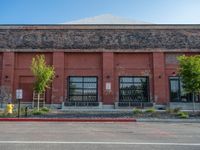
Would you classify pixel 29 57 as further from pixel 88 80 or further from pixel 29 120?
pixel 29 120

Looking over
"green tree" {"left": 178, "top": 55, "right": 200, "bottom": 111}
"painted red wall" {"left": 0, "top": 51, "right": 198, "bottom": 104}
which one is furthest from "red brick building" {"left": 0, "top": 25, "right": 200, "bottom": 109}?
"green tree" {"left": 178, "top": 55, "right": 200, "bottom": 111}

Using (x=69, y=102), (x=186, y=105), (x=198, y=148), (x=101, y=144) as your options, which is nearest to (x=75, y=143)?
(x=101, y=144)

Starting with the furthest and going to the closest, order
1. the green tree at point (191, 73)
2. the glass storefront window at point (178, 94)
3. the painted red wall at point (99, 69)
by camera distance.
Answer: the glass storefront window at point (178, 94), the painted red wall at point (99, 69), the green tree at point (191, 73)

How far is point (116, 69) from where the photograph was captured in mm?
33000

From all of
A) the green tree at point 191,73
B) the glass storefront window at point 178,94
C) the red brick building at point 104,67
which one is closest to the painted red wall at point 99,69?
the red brick building at point 104,67

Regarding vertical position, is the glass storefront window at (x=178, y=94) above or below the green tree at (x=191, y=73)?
below

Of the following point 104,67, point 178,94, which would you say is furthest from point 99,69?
point 178,94

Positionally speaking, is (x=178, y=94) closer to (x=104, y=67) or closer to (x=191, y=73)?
(x=104, y=67)

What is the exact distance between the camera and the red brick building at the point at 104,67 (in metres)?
32.3

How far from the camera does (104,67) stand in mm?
32625

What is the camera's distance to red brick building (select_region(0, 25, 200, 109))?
106 ft

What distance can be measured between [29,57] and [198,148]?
2705 centimetres

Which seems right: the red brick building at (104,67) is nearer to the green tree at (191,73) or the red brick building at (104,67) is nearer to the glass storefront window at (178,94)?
the glass storefront window at (178,94)

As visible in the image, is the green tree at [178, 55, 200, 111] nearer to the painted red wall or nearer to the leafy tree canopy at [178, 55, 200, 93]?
the leafy tree canopy at [178, 55, 200, 93]
